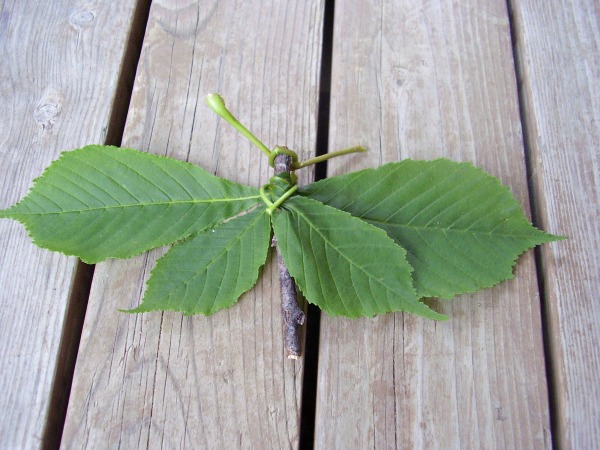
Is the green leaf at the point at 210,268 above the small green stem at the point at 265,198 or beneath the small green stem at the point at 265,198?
beneath

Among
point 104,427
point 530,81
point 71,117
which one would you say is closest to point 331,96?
point 530,81

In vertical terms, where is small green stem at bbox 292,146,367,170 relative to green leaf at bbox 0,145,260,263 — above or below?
above

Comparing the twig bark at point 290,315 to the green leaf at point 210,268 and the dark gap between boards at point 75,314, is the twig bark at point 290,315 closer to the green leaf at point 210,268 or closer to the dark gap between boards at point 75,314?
the green leaf at point 210,268

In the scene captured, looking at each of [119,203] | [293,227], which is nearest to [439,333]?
[293,227]

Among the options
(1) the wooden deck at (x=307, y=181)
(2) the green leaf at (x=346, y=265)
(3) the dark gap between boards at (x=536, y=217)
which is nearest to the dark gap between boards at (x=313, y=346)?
(1) the wooden deck at (x=307, y=181)

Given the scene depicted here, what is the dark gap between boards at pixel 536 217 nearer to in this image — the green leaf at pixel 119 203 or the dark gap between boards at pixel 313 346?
the dark gap between boards at pixel 313 346

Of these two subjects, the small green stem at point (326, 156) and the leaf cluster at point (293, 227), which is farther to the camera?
the small green stem at point (326, 156)

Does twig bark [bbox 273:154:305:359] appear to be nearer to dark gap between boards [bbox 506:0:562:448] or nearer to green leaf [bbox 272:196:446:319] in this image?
green leaf [bbox 272:196:446:319]

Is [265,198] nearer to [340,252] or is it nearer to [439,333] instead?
[340,252]

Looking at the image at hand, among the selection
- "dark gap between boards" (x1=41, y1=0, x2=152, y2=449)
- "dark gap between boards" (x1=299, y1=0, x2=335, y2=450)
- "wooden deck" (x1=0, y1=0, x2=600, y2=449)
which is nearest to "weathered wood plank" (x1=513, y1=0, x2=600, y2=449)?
"wooden deck" (x1=0, y1=0, x2=600, y2=449)
